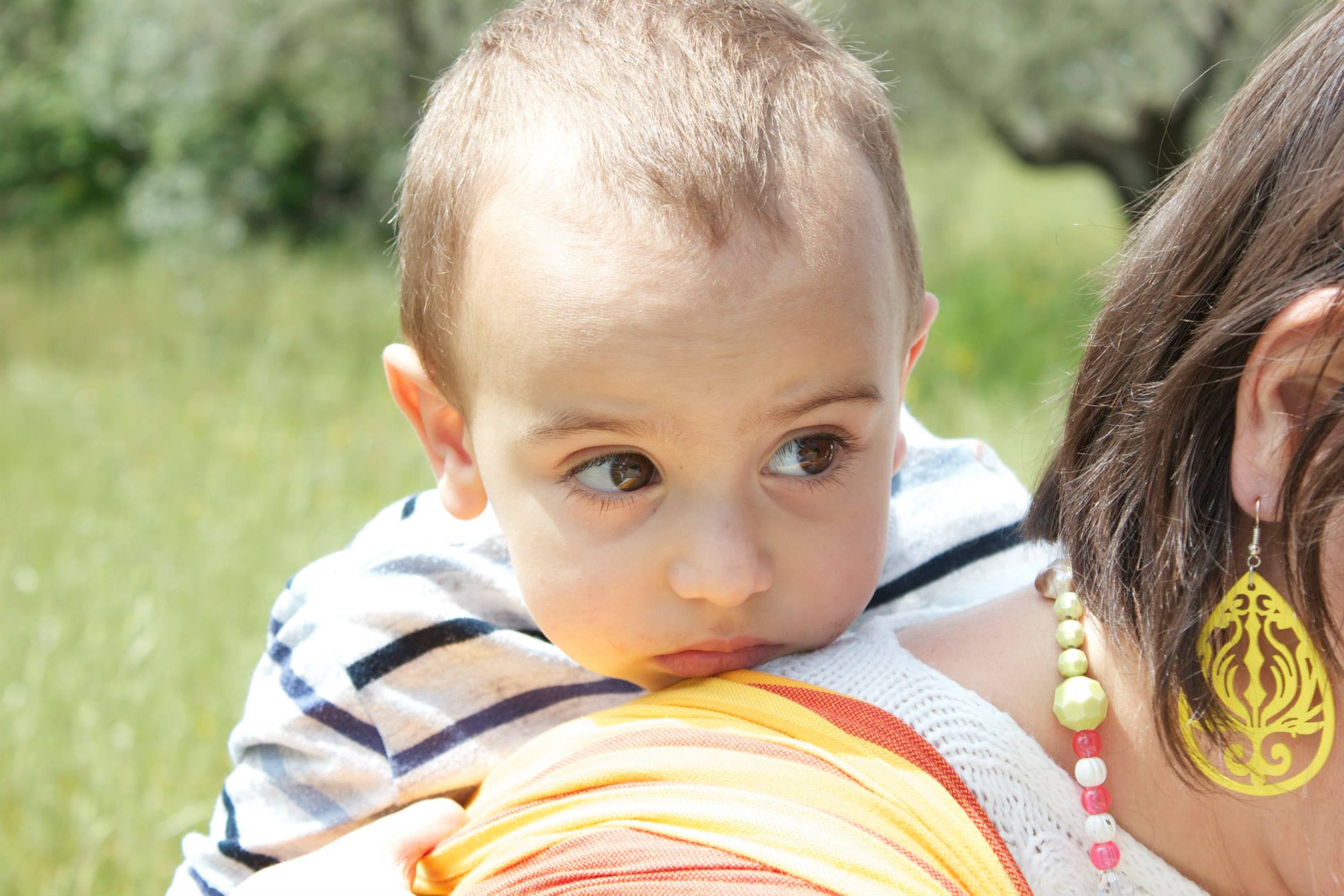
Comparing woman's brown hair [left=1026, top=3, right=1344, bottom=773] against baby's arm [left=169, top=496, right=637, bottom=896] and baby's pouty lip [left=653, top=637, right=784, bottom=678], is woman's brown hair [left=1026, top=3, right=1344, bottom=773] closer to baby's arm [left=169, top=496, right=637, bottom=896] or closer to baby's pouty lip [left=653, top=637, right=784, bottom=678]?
baby's pouty lip [left=653, top=637, right=784, bottom=678]

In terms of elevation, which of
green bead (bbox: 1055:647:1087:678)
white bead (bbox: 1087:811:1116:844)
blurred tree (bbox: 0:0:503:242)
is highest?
green bead (bbox: 1055:647:1087:678)

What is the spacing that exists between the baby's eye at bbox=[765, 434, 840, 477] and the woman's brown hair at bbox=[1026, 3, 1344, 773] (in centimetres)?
27

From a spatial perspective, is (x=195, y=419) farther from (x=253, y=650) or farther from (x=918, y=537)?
(x=918, y=537)

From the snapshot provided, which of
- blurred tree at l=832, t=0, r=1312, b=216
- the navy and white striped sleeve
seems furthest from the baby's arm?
blurred tree at l=832, t=0, r=1312, b=216

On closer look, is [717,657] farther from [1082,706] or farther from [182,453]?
[182,453]

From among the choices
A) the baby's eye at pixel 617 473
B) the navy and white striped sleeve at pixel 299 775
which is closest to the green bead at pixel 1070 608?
the baby's eye at pixel 617 473

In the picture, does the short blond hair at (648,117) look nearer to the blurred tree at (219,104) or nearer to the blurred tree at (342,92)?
the blurred tree at (342,92)

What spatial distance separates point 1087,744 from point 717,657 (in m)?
0.42

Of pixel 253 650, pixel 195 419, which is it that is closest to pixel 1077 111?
pixel 195 419

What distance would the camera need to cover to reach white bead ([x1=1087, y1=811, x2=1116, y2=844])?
48.6 inches

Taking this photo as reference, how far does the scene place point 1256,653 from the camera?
120 centimetres

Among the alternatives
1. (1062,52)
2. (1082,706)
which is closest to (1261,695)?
(1082,706)

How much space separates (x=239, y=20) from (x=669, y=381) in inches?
319

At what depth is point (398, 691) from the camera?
68.8 inches
